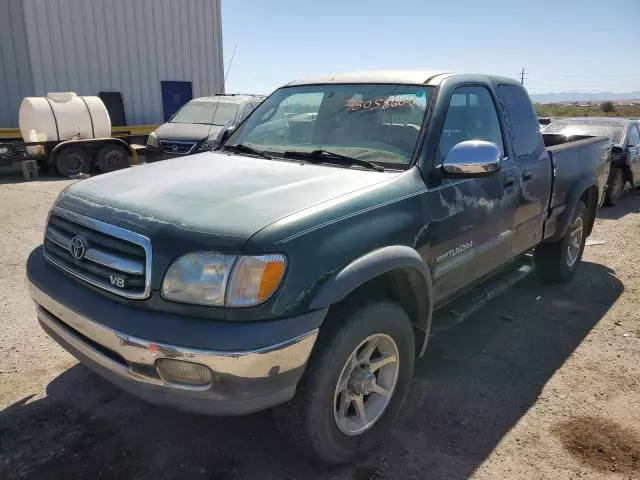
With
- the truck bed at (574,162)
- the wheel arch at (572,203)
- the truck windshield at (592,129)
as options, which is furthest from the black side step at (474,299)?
the truck windshield at (592,129)

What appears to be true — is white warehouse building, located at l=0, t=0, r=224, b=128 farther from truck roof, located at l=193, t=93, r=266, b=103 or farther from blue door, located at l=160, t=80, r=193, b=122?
truck roof, located at l=193, t=93, r=266, b=103

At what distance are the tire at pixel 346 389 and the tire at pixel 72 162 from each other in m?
11.7

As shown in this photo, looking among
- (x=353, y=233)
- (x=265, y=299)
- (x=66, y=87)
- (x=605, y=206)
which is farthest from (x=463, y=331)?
(x=66, y=87)

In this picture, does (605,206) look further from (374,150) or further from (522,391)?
(374,150)

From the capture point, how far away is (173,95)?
18594mm

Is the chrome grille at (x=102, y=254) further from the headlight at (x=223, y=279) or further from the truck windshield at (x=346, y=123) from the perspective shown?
the truck windshield at (x=346, y=123)

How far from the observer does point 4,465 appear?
2.67 meters

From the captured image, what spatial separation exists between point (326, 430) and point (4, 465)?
169cm

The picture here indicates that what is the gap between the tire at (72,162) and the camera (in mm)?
12273

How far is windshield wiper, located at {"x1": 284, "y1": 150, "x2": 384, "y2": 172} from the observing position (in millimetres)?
3023

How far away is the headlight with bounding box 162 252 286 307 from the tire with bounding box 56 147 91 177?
11605 millimetres

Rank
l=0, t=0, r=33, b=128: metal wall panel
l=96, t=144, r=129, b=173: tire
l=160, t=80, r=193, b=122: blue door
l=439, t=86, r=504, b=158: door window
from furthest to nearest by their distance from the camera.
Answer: l=160, t=80, r=193, b=122: blue door < l=0, t=0, r=33, b=128: metal wall panel < l=96, t=144, r=129, b=173: tire < l=439, t=86, r=504, b=158: door window

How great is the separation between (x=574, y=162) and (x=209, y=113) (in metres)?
9.33

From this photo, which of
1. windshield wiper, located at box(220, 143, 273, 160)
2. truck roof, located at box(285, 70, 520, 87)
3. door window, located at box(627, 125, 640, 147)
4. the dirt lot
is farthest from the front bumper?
door window, located at box(627, 125, 640, 147)
